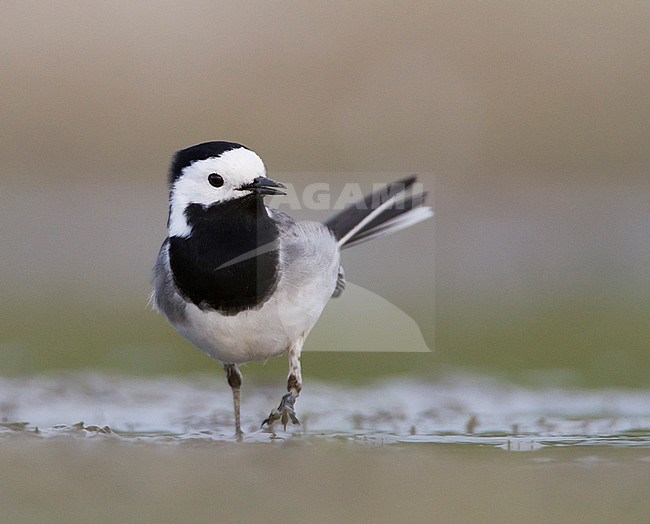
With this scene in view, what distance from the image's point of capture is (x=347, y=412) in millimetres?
6621

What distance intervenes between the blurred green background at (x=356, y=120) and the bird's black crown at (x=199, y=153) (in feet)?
14.9

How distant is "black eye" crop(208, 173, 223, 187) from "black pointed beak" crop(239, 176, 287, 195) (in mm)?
111

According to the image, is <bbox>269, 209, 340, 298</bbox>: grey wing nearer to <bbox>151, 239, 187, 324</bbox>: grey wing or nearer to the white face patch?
the white face patch

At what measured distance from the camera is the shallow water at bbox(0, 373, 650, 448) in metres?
5.84

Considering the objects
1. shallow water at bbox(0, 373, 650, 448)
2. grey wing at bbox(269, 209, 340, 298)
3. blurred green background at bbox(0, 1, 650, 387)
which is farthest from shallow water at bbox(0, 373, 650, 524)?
blurred green background at bbox(0, 1, 650, 387)

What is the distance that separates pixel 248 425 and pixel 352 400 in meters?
0.72

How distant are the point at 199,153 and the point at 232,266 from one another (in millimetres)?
578

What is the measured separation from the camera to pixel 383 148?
13359 mm

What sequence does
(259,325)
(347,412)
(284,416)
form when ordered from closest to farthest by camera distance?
(259,325)
(284,416)
(347,412)

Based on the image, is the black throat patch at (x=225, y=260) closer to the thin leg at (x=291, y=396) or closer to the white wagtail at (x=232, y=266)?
the white wagtail at (x=232, y=266)

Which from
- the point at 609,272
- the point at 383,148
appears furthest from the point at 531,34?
the point at 609,272

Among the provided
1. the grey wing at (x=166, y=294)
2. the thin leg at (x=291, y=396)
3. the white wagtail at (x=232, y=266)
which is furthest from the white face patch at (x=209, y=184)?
the thin leg at (x=291, y=396)

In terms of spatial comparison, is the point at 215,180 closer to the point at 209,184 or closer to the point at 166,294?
the point at 209,184

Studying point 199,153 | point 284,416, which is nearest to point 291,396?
point 284,416
